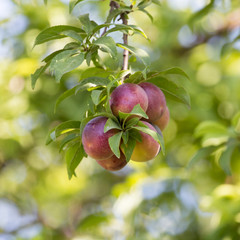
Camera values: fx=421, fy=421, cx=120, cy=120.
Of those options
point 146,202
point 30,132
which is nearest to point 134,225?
point 146,202

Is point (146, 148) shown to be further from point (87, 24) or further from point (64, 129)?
point (87, 24)

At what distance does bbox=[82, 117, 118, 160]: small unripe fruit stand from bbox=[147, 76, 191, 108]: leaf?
0.17 metres

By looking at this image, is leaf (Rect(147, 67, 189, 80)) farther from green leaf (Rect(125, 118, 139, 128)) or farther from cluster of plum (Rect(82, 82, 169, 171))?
green leaf (Rect(125, 118, 139, 128))

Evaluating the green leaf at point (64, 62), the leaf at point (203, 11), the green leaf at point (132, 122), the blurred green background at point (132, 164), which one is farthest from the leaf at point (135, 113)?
the blurred green background at point (132, 164)

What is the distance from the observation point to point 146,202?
6.32 ft

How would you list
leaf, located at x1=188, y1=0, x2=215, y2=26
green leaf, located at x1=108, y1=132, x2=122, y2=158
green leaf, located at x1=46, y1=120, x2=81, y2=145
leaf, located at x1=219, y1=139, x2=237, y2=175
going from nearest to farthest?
green leaf, located at x1=108, y1=132, x2=122, y2=158
green leaf, located at x1=46, y1=120, x2=81, y2=145
leaf, located at x1=219, y1=139, x2=237, y2=175
leaf, located at x1=188, y1=0, x2=215, y2=26

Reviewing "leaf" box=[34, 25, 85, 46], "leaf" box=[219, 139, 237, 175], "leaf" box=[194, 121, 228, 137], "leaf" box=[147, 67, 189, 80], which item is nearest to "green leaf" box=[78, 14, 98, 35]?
"leaf" box=[34, 25, 85, 46]

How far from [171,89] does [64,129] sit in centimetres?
22

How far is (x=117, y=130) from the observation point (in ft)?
2.26

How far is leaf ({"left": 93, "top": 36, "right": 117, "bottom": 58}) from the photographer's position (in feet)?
2.27

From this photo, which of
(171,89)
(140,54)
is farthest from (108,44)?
(171,89)

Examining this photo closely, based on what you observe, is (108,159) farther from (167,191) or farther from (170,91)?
(167,191)

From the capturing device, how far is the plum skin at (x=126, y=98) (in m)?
0.69

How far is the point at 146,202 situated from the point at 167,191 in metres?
0.11
